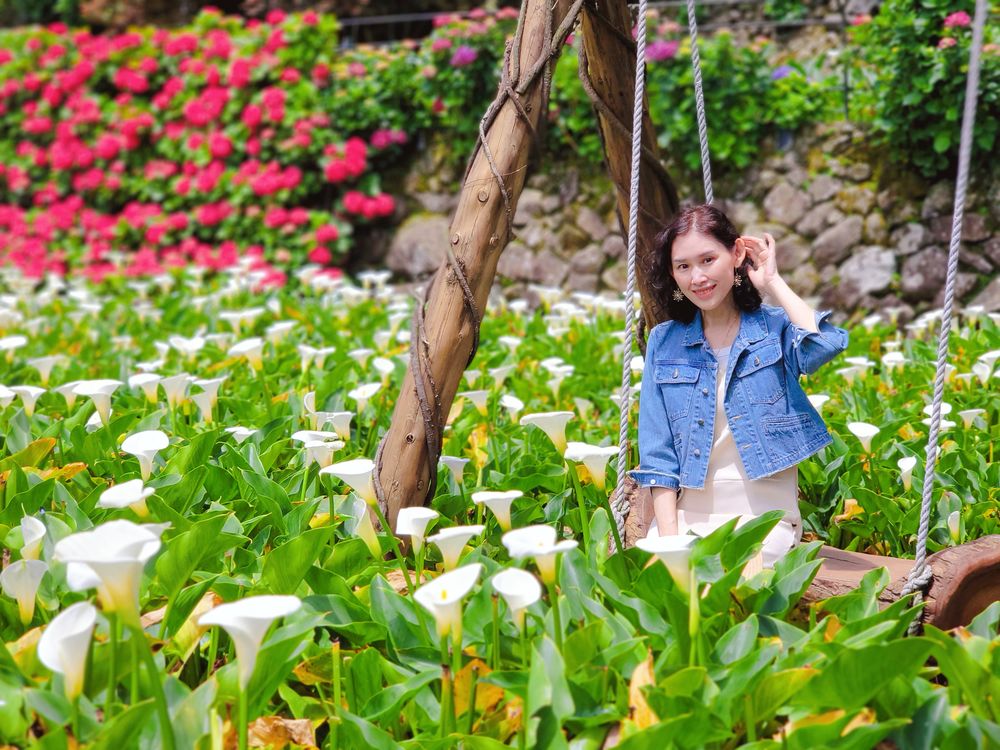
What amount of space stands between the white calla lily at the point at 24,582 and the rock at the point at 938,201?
5656 mm

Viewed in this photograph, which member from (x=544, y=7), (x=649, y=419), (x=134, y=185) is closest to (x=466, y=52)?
(x=134, y=185)

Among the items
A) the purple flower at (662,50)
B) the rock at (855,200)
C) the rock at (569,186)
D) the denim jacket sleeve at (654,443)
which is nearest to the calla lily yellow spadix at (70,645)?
the denim jacket sleeve at (654,443)

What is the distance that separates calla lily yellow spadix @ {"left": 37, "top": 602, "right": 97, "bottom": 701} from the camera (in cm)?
138

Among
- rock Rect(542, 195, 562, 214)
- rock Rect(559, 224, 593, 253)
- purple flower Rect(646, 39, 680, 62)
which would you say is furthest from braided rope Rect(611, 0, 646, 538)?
rock Rect(542, 195, 562, 214)

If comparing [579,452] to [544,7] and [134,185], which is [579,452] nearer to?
[544,7]

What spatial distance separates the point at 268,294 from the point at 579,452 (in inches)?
197

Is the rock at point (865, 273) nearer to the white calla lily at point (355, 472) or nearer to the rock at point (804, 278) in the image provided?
the rock at point (804, 278)

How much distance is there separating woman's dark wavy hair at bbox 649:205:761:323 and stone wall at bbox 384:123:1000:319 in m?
4.01

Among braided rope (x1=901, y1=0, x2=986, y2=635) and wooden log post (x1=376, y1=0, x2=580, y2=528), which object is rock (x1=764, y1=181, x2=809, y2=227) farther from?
braided rope (x1=901, y1=0, x2=986, y2=635)

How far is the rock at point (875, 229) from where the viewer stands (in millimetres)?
6117

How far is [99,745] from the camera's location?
1364 mm

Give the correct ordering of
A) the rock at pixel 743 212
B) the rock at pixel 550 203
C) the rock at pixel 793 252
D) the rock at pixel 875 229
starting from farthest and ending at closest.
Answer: the rock at pixel 550 203
the rock at pixel 743 212
the rock at pixel 793 252
the rock at pixel 875 229

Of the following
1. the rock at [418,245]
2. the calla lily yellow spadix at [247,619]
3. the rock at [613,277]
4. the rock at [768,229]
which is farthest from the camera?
the rock at [418,245]

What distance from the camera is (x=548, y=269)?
291 inches
